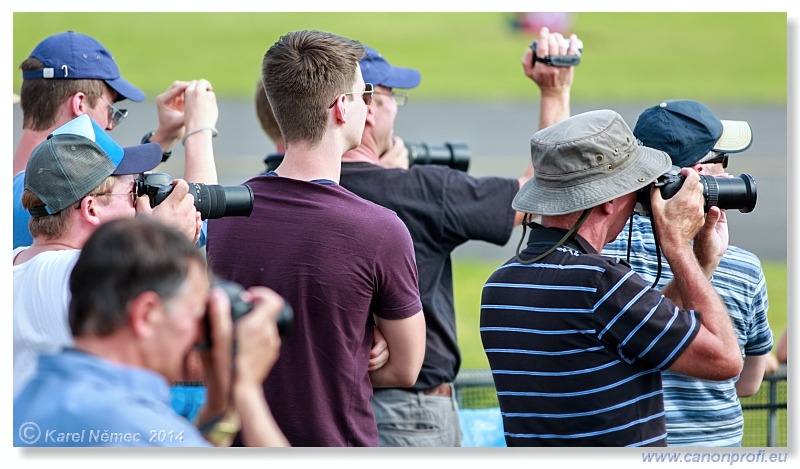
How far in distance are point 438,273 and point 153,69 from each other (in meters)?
19.2

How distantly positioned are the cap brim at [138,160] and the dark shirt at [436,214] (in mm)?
836

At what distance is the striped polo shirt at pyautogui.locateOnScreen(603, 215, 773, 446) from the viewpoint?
3.25 m

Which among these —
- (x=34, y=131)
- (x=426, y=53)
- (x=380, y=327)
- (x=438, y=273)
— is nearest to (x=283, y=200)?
(x=380, y=327)

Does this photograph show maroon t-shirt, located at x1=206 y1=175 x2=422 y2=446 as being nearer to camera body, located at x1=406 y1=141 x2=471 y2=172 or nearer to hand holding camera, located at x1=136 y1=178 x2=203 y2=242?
hand holding camera, located at x1=136 y1=178 x2=203 y2=242

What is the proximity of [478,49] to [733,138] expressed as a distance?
21.6 metres

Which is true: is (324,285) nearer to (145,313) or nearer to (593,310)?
(593,310)

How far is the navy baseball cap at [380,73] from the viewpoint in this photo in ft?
13.6

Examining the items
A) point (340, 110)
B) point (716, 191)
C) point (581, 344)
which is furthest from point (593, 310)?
point (340, 110)

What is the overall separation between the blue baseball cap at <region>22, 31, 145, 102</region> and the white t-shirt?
145 cm

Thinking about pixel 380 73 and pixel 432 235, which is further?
pixel 380 73

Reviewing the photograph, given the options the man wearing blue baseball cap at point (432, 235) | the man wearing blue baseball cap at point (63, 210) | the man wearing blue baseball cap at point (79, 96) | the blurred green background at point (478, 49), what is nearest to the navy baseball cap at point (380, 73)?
the man wearing blue baseball cap at point (432, 235)

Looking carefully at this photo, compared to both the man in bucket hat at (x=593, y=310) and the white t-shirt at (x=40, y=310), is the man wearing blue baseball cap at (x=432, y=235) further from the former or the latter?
the white t-shirt at (x=40, y=310)

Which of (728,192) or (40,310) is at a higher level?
(728,192)

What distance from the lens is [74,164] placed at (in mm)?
3010
